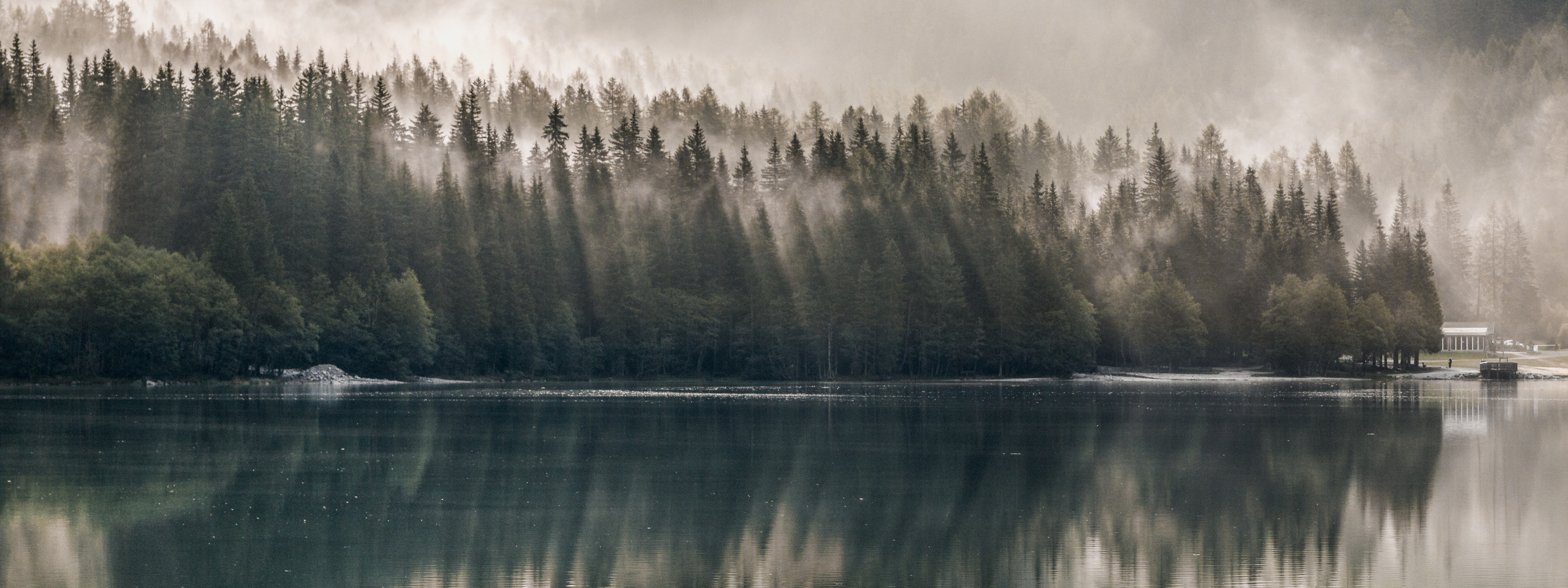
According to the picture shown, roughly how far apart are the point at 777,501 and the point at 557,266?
372 ft

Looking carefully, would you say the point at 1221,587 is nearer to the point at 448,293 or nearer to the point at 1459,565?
the point at 1459,565

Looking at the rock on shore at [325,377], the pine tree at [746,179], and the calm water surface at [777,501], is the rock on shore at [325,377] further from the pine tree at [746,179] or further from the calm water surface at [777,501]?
the pine tree at [746,179]

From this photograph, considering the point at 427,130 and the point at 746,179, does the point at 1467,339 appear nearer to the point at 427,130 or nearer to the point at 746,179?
the point at 746,179

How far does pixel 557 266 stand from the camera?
144 m

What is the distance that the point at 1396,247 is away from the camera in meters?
166

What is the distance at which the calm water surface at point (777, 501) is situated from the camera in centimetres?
2414

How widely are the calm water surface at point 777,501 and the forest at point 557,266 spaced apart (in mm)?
53939

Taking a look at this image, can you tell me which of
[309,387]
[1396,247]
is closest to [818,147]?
[1396,247]

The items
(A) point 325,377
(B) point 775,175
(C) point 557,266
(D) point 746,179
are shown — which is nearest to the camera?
(A) point 325,377

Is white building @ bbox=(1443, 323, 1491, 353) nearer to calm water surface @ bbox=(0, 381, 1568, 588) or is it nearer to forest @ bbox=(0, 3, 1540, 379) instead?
forest @ bbox=(0, 3, 1540, 379)

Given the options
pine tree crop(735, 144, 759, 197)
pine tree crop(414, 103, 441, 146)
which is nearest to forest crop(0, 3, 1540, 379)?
pine tree crop(735, 144, 759, 197)

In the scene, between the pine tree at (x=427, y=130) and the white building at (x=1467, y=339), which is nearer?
the pine tree at (x=427, y=130)

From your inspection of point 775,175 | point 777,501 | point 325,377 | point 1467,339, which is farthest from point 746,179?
point 777,501

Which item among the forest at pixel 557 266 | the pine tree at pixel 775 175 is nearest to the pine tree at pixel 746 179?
the forest at pixel 557 266
